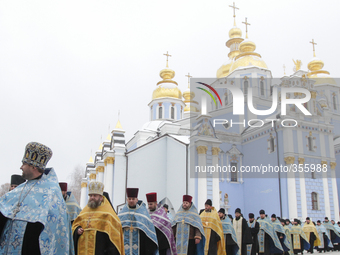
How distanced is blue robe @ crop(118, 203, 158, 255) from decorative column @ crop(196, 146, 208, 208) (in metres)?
12.1

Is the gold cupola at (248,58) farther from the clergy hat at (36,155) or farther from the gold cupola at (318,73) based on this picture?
the clergy hat at (36,155)

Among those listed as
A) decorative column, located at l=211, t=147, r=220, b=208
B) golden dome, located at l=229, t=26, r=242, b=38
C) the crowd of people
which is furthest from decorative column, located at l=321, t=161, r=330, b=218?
golden dome, located at l=229, t=26, r=242, b=38

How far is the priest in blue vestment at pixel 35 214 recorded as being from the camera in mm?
2811

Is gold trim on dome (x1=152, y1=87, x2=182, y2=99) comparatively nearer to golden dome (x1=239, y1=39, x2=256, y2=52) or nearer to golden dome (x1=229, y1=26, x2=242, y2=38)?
golden dome (x1=239, y1=39, x2=256, y2=52)

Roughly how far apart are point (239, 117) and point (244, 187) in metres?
4.95

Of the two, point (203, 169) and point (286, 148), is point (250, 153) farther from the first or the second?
point (203, 169)

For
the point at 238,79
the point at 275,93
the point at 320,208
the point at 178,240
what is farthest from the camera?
the point at 238,79

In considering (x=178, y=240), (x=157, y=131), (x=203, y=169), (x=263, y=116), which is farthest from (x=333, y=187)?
(x=178, y=240)

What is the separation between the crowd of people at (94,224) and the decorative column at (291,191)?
8.99m

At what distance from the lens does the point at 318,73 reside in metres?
31.9

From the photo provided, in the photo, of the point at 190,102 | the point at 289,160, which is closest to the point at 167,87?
the point at 190,102

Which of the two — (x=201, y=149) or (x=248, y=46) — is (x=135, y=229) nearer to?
(x=201, y=149)

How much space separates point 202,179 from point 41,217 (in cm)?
1504

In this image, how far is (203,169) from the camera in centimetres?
1769
